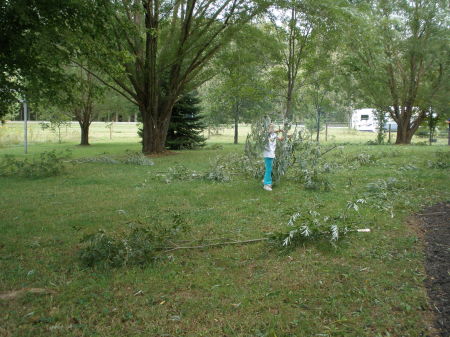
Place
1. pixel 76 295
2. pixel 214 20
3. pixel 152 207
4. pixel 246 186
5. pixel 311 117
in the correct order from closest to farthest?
pixel 76 295 < pixel 152 207 < pixel 246 186 < pixel 214 20 < pixel 311 117

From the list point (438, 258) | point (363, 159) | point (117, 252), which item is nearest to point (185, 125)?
point (363, 159)

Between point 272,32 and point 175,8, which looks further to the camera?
point 272,32

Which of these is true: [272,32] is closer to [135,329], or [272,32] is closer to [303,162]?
[303,162]

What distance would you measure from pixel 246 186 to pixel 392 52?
18.9m

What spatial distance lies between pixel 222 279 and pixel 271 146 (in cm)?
483

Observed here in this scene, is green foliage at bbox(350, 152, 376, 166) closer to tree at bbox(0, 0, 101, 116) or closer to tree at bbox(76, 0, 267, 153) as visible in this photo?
tree at bbox(76, 0, 267, 153)

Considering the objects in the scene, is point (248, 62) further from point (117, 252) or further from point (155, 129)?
point (117, 252)

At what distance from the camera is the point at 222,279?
4.19m

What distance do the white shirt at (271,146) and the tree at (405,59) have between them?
1470 cm

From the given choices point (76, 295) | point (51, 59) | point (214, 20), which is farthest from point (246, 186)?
point (214, 20)

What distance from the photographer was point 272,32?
19.7 meters

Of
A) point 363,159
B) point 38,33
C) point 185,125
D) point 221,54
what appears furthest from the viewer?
point 185,125

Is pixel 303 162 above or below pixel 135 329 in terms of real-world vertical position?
above

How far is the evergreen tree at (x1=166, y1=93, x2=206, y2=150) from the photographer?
22188 millimetres
